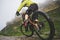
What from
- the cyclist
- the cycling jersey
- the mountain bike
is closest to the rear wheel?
the mountain bike

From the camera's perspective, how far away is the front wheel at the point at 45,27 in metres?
1.83

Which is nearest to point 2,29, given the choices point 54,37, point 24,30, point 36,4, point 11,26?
point 11,26

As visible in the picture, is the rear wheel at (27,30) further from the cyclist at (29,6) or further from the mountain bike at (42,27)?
the cyclist at (29,6)

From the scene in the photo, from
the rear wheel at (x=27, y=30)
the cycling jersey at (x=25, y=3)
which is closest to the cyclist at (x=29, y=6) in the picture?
the cycling jersey at (x=25, y=3)

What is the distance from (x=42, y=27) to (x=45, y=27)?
28mm

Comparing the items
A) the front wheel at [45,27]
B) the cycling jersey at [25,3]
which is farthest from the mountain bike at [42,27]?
the cycling jersey at [25,3]

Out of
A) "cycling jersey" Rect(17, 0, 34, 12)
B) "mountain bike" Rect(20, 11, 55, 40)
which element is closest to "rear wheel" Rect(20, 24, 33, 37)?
"mountain bike" Rect(20, 11, 55, 40)

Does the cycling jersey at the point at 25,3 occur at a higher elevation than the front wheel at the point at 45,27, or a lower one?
higher

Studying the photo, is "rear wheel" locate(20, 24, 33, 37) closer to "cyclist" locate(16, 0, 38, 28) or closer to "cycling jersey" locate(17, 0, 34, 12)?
"cyclist" locate(16, 0, 38, 28)

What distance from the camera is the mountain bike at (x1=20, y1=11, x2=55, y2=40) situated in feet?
6.02

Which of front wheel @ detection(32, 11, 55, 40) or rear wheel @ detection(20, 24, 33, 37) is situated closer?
front wheel @ detection(32, 11, 55, 40)

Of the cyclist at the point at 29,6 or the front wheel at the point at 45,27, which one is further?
the cyclist at the point at 29,6

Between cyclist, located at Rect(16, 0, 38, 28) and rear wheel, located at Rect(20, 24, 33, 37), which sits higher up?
cyclist, located at Rect(16, 0, 38, 28)

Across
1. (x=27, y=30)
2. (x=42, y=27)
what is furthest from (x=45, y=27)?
(x=27, y=30)
